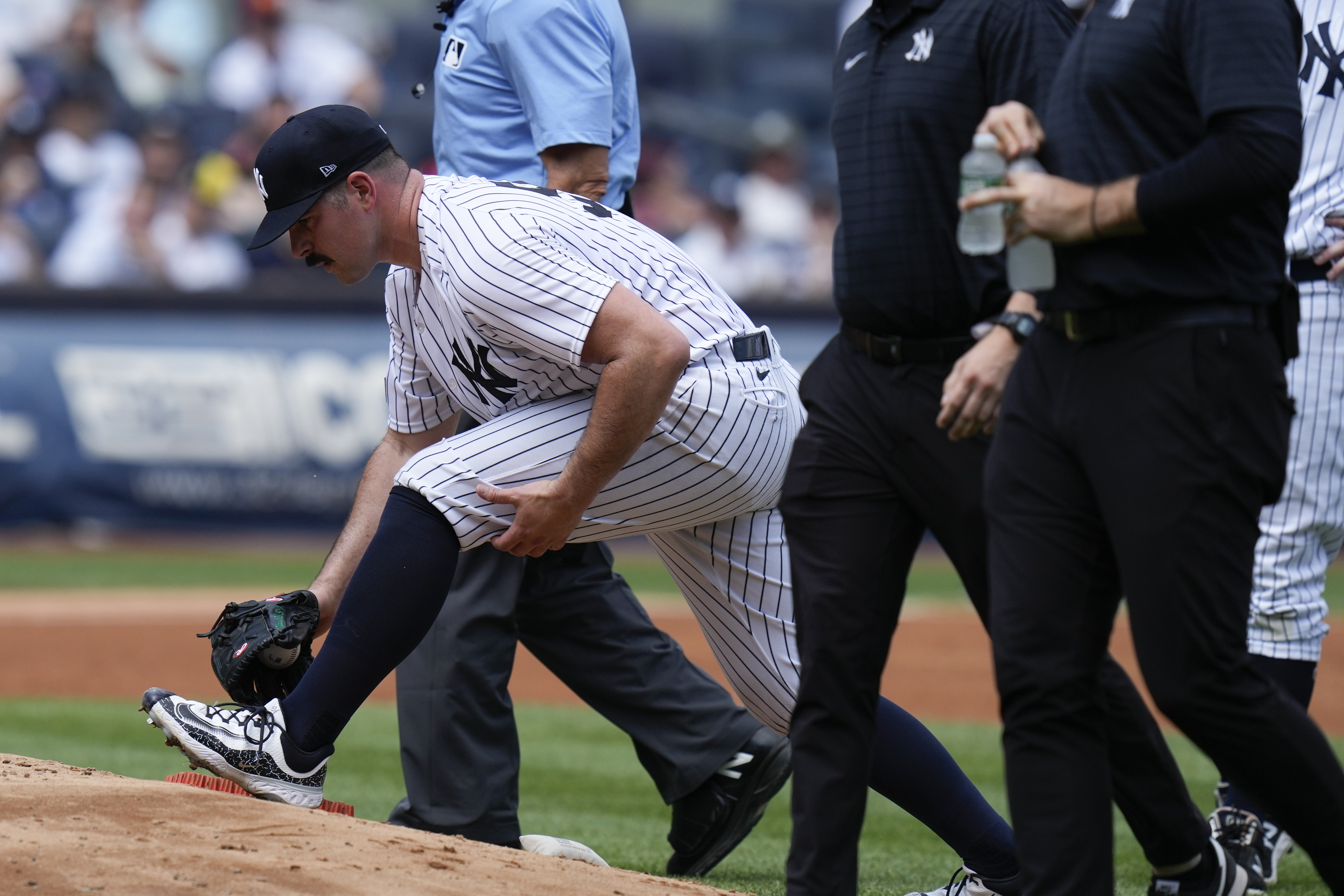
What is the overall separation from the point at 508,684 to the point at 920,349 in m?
1.84

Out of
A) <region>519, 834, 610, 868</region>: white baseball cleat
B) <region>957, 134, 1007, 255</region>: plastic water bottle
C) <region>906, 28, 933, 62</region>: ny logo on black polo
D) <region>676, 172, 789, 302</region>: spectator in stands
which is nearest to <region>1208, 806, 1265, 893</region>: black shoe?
<region>519, 834, 610, 868</region>: white baseball cleat

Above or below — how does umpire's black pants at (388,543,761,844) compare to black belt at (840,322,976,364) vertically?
below

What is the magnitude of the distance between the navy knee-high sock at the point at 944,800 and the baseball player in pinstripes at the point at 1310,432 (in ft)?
2.88

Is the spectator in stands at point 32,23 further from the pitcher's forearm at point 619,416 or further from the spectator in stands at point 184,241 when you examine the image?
the pitcher's forearm at point 619,416

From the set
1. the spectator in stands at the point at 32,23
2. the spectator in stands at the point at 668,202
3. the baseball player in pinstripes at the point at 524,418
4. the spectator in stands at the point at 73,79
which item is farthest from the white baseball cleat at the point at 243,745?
the spectator in stands at the point at 32,23

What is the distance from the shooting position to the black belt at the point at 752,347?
3611 millimetres

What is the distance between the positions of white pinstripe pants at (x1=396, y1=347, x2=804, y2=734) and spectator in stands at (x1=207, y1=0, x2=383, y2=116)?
479 inches

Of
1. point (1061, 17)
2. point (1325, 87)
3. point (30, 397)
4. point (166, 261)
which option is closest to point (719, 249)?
point (166, 261)

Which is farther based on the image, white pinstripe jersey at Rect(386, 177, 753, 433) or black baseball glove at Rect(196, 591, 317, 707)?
black baseball glove at Rect(196, 591, 317, 707)

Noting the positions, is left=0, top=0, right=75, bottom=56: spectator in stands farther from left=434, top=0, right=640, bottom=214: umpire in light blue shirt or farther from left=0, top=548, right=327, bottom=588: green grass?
left=434, top=0, right=640, bottom=214: umpire in light blue shirt

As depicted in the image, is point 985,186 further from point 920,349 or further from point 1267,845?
A: point 1267,845

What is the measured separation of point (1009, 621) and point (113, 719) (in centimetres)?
508

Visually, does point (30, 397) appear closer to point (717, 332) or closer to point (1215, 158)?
point (717, 332)

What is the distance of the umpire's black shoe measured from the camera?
13.9 ft
